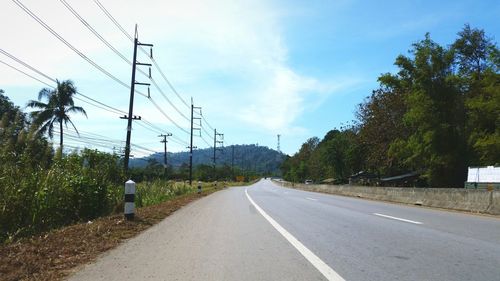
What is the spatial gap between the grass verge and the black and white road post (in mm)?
968

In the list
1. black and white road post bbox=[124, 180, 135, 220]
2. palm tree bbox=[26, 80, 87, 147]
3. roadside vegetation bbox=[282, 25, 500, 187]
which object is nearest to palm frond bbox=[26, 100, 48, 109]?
palm tree bbox=[26, 80, 87, 147]

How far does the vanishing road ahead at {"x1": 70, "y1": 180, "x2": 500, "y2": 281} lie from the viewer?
6934 mm

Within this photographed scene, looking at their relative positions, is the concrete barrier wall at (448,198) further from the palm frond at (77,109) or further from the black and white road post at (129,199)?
the palm frond at (77,109)

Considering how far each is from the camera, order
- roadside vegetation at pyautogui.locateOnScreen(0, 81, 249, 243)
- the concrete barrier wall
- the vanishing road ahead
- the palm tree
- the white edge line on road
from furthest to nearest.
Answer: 1. the palm tree
2. the concrete barrier wall
3. roadside vegetation at pyautogui.locateOnScreen(0, 81, 249, 243)
4. the vanishing road ahead
5. the white edge line on road

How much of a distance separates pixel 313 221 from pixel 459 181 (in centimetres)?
3875

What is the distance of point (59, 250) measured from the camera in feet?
28.3

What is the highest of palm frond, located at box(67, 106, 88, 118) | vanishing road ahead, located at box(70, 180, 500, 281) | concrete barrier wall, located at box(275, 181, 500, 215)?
A: palm frond, located at box(67, 106, 88, 118)

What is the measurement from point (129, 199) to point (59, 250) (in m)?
5.00

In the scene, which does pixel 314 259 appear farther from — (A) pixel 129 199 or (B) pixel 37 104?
(B) pixel 37 104

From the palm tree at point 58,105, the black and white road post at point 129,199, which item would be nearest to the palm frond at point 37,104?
the palm tree at point 58,105

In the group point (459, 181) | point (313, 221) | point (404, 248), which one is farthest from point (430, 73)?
point (404, 248)

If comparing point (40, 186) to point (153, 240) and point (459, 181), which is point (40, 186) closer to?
point (153, 240)

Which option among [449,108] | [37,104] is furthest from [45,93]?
[449,108]

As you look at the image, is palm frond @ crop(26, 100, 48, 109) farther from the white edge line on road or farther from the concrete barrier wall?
the white edge line on road
